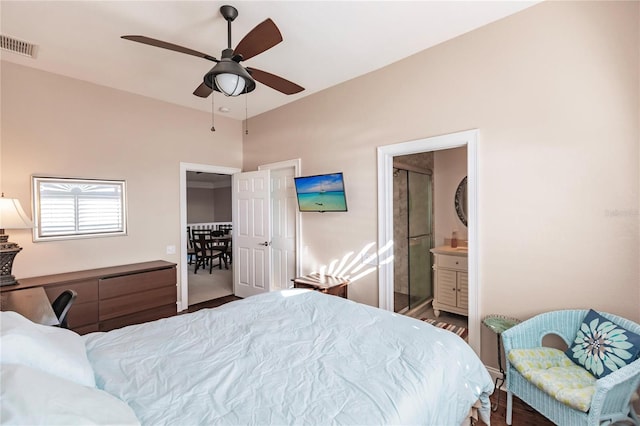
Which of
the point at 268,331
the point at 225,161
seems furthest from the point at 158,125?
the point at 268,331

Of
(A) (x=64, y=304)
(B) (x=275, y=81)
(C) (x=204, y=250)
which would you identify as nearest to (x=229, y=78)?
(B) (x=275, y=81)

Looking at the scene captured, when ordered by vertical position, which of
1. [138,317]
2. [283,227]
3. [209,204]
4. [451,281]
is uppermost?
[209,204]

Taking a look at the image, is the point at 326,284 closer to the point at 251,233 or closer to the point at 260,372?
the point at 251,233

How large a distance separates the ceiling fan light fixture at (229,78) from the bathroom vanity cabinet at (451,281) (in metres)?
3.03

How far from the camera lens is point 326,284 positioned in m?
3.27

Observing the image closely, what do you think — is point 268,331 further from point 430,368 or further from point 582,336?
point 582,336

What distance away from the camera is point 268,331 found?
1729 mm

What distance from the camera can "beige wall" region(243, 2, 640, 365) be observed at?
6.35 feet

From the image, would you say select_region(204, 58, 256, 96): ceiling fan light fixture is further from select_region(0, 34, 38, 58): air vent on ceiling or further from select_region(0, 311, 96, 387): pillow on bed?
select_region(0, 34, 38, 58): air vent on ceiling

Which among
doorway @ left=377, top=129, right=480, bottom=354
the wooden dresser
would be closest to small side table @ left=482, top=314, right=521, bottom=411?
doorway @ left=377, top=129, right=480, bottom=354

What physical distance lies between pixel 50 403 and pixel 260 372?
730 mm

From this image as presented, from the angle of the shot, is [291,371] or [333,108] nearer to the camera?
[291,371]

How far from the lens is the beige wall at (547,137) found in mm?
1936

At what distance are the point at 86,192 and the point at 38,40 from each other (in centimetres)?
157
